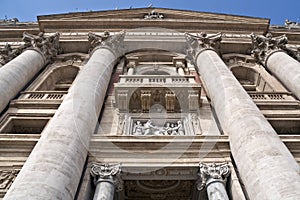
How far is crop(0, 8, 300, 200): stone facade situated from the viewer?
7.77 m

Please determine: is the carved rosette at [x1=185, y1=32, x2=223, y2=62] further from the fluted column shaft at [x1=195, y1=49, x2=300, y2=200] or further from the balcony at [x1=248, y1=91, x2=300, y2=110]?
the fluted column shaft at [x1=195, y1=49, x2=300, y2=200]

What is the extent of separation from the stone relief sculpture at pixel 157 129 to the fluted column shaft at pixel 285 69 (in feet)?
18.8

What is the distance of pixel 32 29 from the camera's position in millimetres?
22016

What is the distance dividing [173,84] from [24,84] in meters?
7.35

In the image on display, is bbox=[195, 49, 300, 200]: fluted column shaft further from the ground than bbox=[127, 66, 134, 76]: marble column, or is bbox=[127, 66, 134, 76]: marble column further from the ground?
bbox=[127, 66, 134, 76]: marble column

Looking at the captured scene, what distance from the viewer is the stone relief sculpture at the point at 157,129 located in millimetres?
11281

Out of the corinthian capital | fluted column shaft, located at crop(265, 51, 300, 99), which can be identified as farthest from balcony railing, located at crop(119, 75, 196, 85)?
the corinthian capital

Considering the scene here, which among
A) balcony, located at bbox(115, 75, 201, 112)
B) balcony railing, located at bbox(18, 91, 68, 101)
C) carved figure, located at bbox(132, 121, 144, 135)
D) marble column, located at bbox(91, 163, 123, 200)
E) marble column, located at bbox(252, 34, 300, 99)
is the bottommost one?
marble column, located at bbox(91, 163, 123, 200)

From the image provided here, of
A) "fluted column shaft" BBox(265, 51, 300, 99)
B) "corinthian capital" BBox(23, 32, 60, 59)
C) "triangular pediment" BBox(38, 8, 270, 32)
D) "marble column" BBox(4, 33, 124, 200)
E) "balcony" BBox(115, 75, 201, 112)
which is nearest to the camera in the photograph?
"marble column" BBox(4, 33, 124, 200)

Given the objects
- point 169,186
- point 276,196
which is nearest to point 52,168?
point 169,186

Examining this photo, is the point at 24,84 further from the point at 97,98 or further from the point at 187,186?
the point at 187,186

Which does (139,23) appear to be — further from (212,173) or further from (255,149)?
(255,149)

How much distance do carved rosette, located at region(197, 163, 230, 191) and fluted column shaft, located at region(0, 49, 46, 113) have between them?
332 inches

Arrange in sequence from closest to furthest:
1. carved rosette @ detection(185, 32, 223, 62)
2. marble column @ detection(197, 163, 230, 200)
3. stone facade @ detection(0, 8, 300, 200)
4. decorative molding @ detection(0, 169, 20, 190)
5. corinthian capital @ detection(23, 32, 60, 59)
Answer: stone facade @ detection(0, 8, 300, 200) < marble column @ detection(197, 163, 230, 200) < decorative molding @ detection(0, 169, 20, 190) < carved rosette @ detection(185, 32, 223, 62) < corinthian capital @ detection(23, 32, 60, 59)
